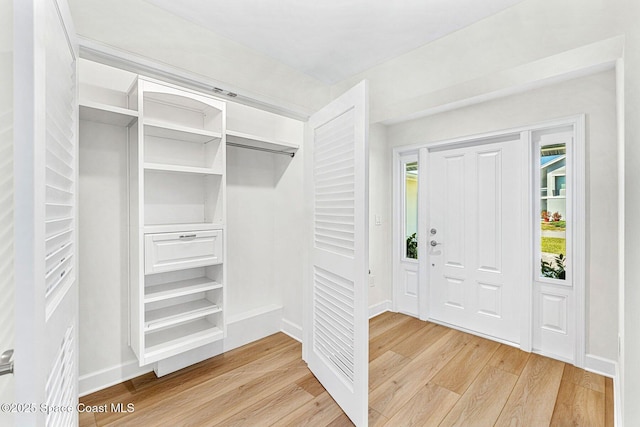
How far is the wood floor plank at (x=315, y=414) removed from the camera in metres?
1.73

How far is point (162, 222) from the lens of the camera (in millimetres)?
2248

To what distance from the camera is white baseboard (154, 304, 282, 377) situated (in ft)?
7.31

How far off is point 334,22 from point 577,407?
9.11ft

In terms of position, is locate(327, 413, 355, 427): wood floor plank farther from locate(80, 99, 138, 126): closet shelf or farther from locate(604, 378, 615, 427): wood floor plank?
locate(80, 99, 138, 126): closet shelf

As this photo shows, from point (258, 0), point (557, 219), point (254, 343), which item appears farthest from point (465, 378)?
point (258, 0)

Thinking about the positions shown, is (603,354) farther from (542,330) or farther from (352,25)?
(352,25)

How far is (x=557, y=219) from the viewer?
2.54 m

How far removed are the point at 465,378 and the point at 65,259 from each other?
2505 mm

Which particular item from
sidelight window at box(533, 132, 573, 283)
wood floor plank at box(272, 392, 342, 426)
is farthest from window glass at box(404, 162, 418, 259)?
wood floor plank at box(272, 392, 342, 426)

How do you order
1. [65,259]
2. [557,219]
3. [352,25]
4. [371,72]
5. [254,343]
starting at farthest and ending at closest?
1. [254,343]
2. [557,219]
3. [371,72]
4. [352,25]
5. [65,259]

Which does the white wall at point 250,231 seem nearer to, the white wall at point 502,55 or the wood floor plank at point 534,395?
the white wall at point 502,55

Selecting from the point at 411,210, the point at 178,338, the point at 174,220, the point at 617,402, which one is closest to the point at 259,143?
the point at 174,220

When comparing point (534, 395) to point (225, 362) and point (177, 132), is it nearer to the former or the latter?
point (225, 362)

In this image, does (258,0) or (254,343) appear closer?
(258,0)
